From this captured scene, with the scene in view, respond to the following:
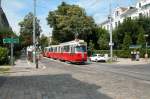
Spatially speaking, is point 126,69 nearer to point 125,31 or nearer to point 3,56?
point 3,56

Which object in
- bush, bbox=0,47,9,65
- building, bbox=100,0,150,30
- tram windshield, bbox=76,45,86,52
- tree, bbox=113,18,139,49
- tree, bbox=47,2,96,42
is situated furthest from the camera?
tree, bbox=47,2,96,42

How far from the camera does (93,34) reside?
100562 millimetres

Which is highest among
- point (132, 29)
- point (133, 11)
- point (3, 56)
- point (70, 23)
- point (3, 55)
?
point (133, 11)

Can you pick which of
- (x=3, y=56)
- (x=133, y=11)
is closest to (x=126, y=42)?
(x=133, y=11)

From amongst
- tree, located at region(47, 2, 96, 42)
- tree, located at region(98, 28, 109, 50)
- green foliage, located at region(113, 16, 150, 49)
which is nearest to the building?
green foliage, located at region(113, 16, 150, 49)

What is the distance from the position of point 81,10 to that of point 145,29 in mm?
20683

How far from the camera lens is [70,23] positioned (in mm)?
96500

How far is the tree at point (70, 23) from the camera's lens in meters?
95.9

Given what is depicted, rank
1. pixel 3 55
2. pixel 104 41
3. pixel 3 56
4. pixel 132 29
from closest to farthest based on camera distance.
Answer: pixel 3 55
pixel 3 56
pixel 132 29
pixel 104 41

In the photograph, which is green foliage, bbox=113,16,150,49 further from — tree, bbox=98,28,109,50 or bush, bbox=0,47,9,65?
bush, bbox=0,47,9,65

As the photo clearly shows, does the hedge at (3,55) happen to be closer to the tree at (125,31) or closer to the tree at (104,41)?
the tree at (125,31)

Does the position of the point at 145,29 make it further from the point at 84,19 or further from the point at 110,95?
the point at 110,95

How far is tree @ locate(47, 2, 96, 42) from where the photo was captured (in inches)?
3777

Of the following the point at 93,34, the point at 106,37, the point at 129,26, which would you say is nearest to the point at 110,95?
the point at 129,26
